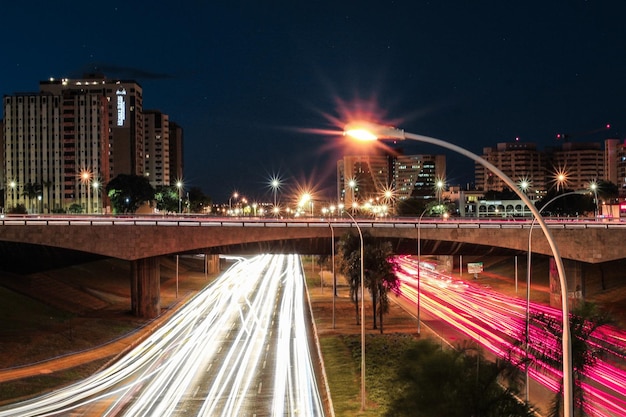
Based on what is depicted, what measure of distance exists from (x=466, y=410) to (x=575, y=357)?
623 centimetres

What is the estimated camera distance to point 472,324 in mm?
55031

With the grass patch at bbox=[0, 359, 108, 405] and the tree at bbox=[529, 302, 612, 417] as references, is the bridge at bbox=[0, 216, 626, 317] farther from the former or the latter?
the tree at bbox=[529, 302, 612, 417]

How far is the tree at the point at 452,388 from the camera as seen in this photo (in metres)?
17.2

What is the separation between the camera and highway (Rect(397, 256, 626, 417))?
26.0 m

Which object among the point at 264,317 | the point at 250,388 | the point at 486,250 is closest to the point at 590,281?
the point at 486,250

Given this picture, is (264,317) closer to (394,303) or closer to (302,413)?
(394,303)

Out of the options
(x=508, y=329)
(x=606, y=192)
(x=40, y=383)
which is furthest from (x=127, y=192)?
(x=40, y=383)

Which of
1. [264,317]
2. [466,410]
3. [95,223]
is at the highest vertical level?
[95,223]

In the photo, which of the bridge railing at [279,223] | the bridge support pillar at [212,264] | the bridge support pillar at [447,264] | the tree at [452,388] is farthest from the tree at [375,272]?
the bridge support pillar at [212,264]

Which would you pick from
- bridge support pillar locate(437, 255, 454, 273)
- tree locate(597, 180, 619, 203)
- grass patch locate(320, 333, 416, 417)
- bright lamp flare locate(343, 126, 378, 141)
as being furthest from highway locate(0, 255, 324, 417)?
tree locate(597, 180, 619, 203)

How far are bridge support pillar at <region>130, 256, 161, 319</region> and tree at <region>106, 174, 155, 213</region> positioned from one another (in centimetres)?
11319

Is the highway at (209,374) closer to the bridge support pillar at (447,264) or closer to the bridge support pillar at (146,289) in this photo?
the bridge support pillar at (146,289)

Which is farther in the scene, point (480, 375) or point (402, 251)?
point (402, 251)

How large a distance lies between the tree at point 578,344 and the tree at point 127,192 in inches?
6408
